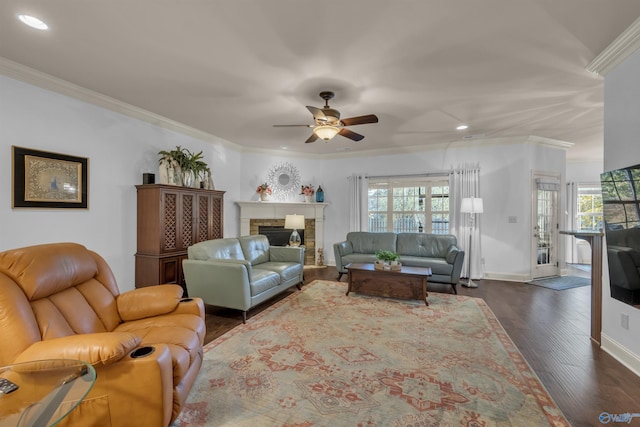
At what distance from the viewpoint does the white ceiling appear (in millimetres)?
1916

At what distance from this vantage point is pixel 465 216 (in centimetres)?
536

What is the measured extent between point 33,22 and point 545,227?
7.60 meters

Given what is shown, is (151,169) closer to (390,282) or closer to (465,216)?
(390,282)

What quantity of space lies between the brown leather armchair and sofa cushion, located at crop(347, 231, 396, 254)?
3.71 m

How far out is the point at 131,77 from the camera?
2.87m

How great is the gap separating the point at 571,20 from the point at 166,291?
144 inches

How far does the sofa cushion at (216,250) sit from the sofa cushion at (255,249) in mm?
103

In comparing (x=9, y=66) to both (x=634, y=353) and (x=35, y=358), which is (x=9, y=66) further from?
(x=634, y=353)

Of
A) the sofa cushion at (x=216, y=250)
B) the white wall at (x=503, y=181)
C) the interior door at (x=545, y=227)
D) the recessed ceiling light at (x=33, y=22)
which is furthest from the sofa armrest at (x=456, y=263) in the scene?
the recessed ceiling light at (x=33, y=22)

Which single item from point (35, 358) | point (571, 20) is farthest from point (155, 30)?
point (571, 20)

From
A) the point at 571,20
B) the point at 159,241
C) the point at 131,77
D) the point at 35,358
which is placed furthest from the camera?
the point at 159,241

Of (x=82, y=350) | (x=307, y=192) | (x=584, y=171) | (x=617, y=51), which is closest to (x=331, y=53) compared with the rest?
(x=617, y=51)

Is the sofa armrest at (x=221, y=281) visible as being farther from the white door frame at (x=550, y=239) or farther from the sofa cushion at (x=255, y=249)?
the white door frame at (x=550, y=239)

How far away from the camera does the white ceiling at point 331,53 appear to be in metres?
1.92
